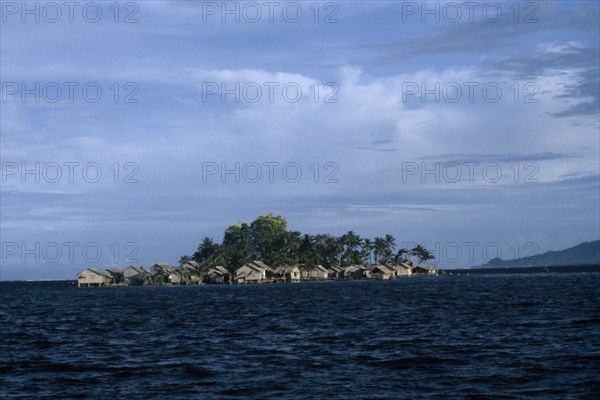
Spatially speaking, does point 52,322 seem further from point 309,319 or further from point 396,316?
point 396,316

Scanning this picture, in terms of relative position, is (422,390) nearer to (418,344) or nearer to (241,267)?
(418,344)

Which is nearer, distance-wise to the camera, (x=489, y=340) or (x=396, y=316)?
(x=489, y=340)

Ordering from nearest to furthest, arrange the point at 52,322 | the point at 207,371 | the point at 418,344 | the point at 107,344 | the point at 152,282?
the point at 207,371 < the point at 418,344 < the point at 107,344 < the point at 52,322 < the point at 152,282

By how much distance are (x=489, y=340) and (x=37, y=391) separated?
A: 21.8 m

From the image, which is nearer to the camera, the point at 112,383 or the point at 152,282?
the point at 112,383

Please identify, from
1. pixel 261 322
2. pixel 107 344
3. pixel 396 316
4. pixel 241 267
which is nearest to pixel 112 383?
pixel 107 344

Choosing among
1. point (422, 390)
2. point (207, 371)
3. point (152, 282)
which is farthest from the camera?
point (152, 282)

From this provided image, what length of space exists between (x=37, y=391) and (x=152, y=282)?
160 meters

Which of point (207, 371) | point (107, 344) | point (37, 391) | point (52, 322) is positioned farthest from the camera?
point (52, 322)

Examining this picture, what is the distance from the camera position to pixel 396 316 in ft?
177

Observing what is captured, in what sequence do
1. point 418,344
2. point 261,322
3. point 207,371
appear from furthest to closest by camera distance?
point 261,322
point 418,344
point 207,371

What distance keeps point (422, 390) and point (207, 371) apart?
8.84 m

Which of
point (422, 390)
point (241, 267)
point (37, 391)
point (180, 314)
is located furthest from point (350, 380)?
point (241, 267)

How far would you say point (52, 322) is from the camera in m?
Result: 59.8
